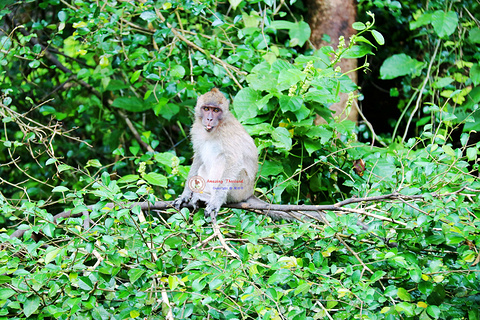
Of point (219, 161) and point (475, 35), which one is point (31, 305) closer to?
point (219, 161)

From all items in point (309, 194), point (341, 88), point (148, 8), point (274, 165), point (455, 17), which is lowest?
point (309, 194)

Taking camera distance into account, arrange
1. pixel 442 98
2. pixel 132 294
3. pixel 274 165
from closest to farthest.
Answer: pixel 132 294, pixel 274 165, pixel 442 98

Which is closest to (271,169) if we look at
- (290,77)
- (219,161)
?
(219,161)

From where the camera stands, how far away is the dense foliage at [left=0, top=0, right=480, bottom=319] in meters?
3.38

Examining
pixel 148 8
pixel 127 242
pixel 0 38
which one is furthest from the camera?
pixel 0 38

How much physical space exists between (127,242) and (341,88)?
3151 mm

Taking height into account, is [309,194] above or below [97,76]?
below

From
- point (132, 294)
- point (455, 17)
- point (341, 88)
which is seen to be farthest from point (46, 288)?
point (455, 17)

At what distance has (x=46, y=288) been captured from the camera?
3.56 m

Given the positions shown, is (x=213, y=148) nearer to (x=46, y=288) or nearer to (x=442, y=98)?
(x=46, y=288)

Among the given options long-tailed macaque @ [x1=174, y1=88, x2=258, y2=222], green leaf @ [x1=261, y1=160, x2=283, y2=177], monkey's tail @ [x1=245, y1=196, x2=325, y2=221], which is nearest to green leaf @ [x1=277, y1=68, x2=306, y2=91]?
long-tailed macaque @ [x1=174, y1=88, x2=258, y2=222]

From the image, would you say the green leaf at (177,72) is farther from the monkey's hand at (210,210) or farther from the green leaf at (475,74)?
the green leaf at (475,74)

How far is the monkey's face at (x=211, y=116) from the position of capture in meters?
5.74

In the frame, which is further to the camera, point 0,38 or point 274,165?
point 0,38
